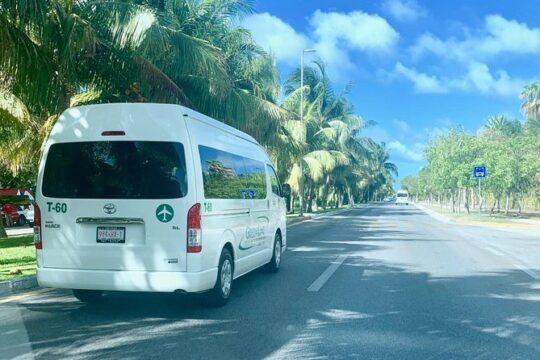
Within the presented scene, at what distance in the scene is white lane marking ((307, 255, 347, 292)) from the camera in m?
9.17

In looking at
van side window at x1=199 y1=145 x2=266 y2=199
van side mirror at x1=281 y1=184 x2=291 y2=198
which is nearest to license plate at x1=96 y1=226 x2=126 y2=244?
van side window at x1=199 y1=145 x2=266 y2=199

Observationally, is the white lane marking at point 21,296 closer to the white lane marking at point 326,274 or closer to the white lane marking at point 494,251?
the white lane marking at point 326,274

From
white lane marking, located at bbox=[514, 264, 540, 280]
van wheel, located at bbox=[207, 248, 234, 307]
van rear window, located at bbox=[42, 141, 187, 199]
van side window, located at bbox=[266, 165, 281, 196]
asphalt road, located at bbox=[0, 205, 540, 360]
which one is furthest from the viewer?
van side window, located at bbox=[266, 165, 281, 196]

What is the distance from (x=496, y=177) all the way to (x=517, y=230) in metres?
14.5

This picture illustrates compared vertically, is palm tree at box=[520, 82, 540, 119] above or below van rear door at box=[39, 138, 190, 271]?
above

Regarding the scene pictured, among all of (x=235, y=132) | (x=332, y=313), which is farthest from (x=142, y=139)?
(x=332, y=313)

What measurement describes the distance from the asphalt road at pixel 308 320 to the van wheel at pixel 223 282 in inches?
6.1

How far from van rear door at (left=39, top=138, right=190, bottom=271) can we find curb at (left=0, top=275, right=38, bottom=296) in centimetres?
194

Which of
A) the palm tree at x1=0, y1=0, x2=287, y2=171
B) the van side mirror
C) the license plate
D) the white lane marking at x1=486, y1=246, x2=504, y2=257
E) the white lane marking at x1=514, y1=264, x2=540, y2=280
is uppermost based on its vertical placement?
the palm tree at x1=0, y1=0, x2=287, y2=171

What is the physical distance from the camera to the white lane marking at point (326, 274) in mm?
9172

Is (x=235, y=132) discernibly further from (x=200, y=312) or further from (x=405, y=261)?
(x=405, y=261)

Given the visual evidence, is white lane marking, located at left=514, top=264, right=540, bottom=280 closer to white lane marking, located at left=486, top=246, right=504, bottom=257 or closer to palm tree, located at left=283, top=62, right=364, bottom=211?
white lane marking, located at left=486, top=246, right=504, bottom=257

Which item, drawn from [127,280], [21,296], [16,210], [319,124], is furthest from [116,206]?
[319,124]

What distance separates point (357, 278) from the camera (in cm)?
1019
